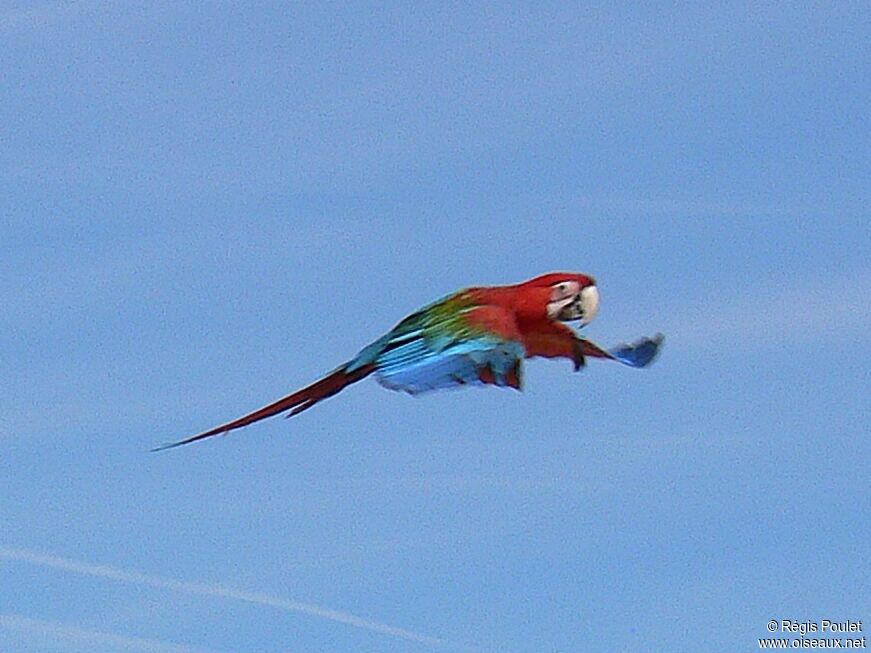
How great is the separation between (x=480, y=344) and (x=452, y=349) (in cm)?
11

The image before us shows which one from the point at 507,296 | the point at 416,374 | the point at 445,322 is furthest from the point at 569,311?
the point at 416,374

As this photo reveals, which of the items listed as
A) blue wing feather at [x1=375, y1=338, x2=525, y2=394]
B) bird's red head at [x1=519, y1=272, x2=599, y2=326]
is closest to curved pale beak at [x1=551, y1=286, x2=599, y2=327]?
bird's red head at [x1=519, y1=272, x2=599, y2=326]

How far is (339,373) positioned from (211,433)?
22.5 inches

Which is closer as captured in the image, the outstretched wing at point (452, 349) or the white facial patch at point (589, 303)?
the outstretched wing at point (452, 349)

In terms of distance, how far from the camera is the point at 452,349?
650cm

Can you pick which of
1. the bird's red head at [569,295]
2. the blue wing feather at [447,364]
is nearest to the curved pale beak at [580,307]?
the bird's red head at [569,295]

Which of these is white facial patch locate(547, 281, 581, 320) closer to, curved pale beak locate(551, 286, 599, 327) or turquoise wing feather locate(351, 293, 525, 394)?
curved pale beak locate(551, 286, 599, 327)

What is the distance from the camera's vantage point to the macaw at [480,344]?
251 inches

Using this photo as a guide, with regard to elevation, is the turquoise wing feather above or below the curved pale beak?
below

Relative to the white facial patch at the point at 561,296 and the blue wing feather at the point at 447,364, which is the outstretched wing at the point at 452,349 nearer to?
the blue wing feather at the point at 447,364

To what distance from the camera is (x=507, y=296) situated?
736 centimetres

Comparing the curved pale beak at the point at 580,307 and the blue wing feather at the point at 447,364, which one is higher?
the curved pale beak at the point at 580,307

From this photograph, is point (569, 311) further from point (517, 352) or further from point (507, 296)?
point (517, 352)

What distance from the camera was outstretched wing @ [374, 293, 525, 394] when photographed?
6309 mm
